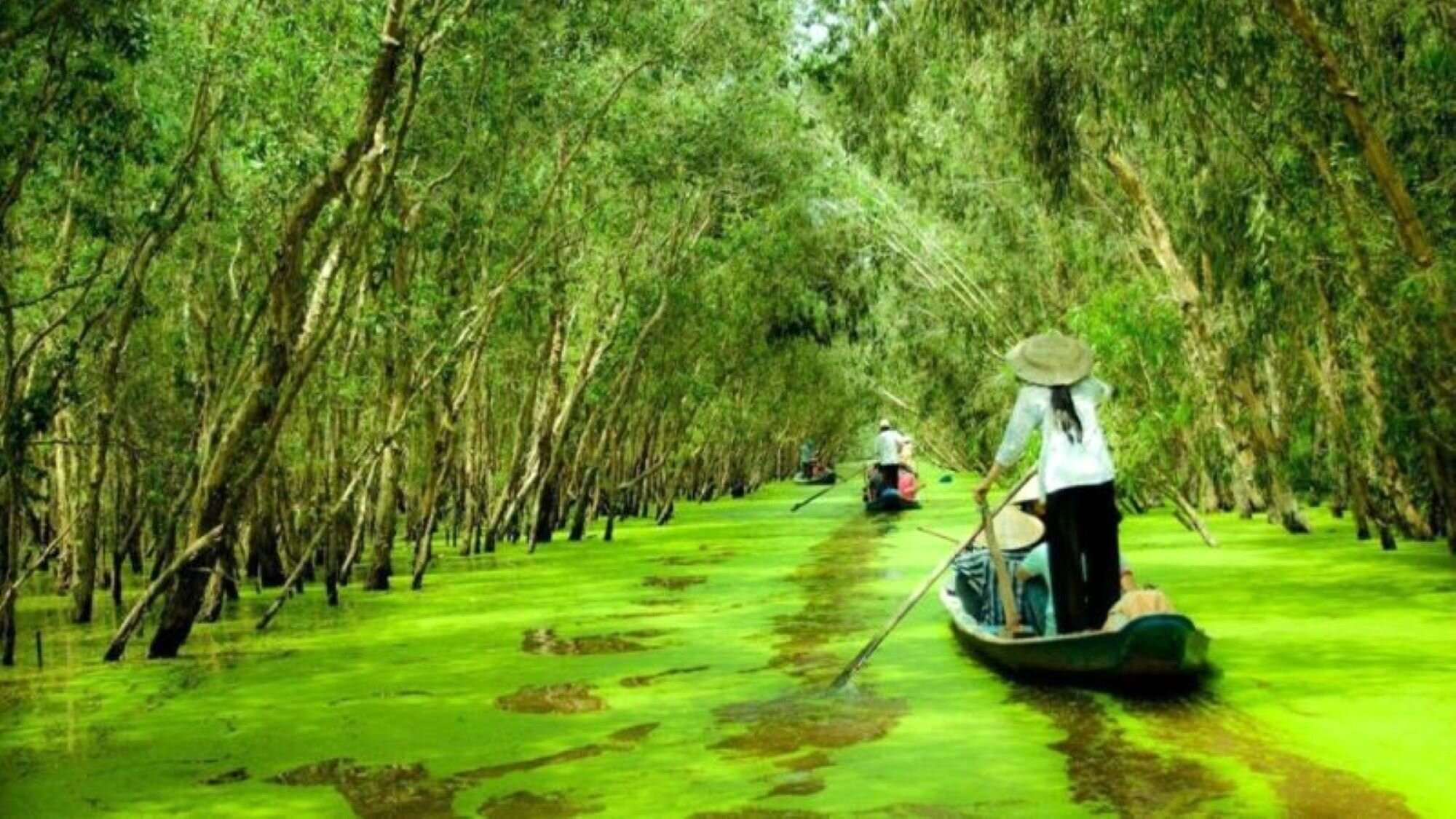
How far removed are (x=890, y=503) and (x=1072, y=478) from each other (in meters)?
22.4

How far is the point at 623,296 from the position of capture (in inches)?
958

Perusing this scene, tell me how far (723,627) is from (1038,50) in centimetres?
730

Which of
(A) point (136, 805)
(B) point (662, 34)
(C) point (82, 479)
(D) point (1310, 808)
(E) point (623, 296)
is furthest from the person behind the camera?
(E) point (623, 296)

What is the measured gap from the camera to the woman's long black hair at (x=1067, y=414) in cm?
871

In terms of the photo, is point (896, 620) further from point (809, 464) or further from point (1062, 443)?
point (809, 464)

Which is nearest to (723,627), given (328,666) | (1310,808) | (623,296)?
(328,666)

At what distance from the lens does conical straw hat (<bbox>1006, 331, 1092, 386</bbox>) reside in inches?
344

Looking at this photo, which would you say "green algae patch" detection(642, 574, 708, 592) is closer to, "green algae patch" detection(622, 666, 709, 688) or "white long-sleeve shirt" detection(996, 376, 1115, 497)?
"green algae patch" detection(622, 666, 709, 688)

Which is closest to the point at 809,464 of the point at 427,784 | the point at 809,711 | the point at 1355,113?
the point at 1355,113

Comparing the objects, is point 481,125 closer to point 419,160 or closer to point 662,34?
point 419,160

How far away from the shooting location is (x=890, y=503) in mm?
30953

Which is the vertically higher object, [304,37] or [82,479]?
[304,37]

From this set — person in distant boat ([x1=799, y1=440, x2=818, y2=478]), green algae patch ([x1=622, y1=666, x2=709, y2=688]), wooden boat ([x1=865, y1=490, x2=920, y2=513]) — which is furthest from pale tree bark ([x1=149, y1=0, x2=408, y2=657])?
person in distant boat ([x1=799, y1=440, x2=818, y2=478])

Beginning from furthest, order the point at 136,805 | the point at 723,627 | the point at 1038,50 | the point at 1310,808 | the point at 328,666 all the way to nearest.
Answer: the point at 1038,50 < the point at 723,627 < the point at 328,666 < the point at 136,805 < the point at 1310,808
